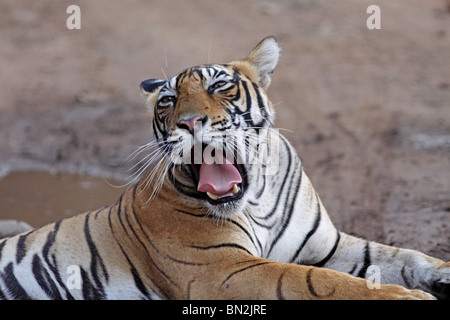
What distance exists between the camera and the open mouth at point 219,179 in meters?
3.46

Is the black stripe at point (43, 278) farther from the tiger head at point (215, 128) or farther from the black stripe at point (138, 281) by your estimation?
the tiger head at point (215, 128)

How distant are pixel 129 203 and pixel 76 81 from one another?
4.54m

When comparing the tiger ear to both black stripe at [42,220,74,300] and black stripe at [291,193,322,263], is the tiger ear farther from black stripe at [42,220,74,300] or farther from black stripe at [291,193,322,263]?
black stripe at [42,220,74,300]

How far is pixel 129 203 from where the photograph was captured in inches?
155

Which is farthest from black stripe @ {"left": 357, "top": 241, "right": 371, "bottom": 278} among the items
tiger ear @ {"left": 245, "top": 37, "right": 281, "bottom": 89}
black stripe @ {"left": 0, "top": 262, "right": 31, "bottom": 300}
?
black stripe @ {"left": 0, "top": 262, "right": 31, "bottom": 300}

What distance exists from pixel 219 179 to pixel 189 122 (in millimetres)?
320

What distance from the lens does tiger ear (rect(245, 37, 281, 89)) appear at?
3971 millimetres

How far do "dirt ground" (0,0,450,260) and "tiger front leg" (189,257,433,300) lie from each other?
1879 mm

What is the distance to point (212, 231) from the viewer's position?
354cm

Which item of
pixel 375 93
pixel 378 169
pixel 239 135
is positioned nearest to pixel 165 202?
A: pixel 239 135

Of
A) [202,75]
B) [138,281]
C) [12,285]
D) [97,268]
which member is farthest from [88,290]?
[202,75]

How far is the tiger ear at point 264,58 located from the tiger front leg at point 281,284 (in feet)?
3.72

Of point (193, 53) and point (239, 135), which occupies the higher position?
point (193, 53)
